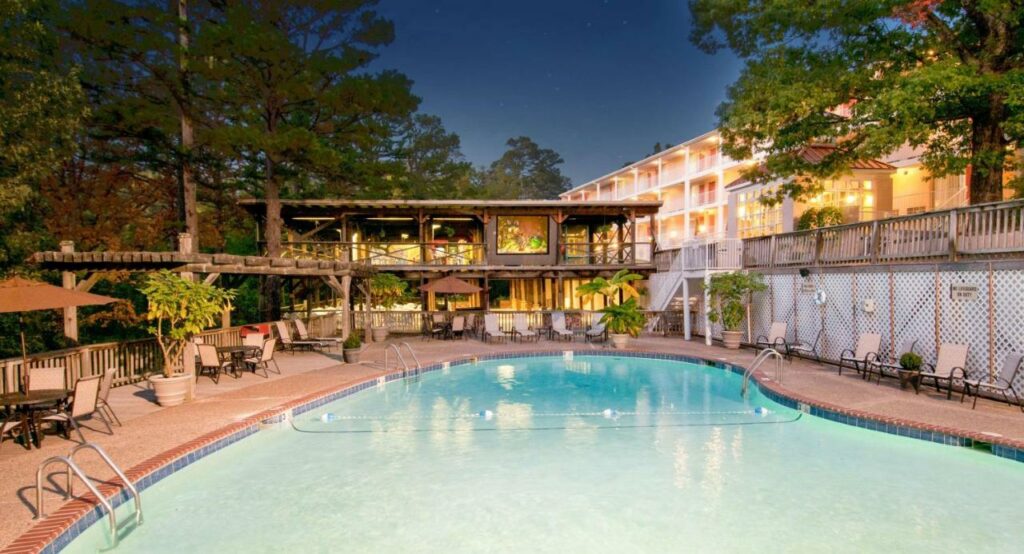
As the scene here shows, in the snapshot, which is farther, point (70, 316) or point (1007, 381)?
point (70, 316)

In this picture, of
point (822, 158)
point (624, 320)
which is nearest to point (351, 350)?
point (624, 320)

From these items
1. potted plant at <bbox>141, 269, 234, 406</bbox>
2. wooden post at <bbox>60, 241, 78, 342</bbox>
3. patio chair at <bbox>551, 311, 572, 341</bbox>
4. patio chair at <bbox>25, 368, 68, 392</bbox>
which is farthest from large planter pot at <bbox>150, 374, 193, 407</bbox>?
patio chair at <bbox>551, 311, 572, 341</bbox>

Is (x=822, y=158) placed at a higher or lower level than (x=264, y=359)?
higher

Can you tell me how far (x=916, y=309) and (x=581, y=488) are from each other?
29.0 feet

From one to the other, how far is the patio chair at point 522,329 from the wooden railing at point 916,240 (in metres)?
8.39

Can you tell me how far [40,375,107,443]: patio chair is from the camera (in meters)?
6.95

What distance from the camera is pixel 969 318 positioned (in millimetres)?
9664

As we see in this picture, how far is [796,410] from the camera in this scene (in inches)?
366

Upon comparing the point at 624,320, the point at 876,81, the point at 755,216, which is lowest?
the point at 624,320

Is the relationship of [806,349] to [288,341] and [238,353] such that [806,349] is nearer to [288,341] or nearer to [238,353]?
[238,353]

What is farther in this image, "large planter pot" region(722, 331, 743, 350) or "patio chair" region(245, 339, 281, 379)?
"large planter pot" region(722, 331, 743, 350)

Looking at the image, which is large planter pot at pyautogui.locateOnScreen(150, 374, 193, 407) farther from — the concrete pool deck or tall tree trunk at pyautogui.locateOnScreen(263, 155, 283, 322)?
tall tree trunk at pyautogui.locateOnScreen(263, 155, 283, 322)

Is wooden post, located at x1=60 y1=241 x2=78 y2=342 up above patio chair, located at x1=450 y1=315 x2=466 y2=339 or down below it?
above

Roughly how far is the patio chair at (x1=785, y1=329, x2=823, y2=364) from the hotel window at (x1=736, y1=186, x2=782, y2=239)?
29.0 feet
